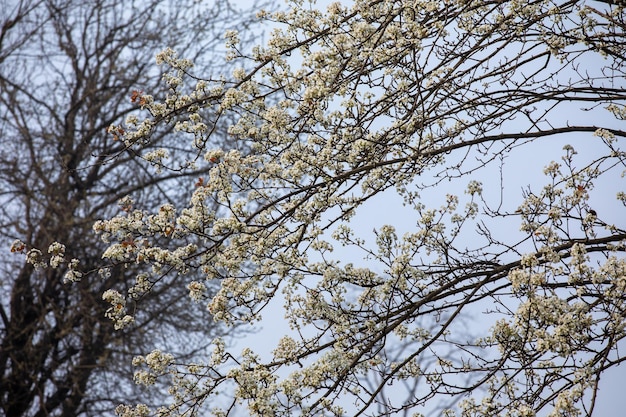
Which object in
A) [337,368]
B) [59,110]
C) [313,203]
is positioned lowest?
[337,368]

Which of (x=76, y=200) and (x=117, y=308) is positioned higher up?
(x=76, y=200)

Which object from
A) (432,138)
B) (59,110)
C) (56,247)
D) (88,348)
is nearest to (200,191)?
(56,247)

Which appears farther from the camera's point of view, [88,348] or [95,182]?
[95,182]

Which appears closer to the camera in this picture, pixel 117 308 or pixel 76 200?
pixel 117 308

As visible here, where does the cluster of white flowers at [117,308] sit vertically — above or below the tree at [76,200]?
below

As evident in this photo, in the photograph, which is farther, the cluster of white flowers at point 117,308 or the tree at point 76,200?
the tree at point 76,200

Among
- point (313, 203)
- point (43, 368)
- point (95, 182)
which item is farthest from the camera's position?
point (95, 182)

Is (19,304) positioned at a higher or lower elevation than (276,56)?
higher

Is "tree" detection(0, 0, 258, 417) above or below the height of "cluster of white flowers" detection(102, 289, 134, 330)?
above

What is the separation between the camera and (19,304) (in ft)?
25.3

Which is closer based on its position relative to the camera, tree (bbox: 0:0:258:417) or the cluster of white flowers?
the cluster of white flowers

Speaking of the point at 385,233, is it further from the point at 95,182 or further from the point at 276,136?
the point at 95,182

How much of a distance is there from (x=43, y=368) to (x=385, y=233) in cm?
551

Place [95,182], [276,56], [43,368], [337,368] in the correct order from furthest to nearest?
1. [95,182]
2. [43,368]
3. [276,56]
4. [337,368]
